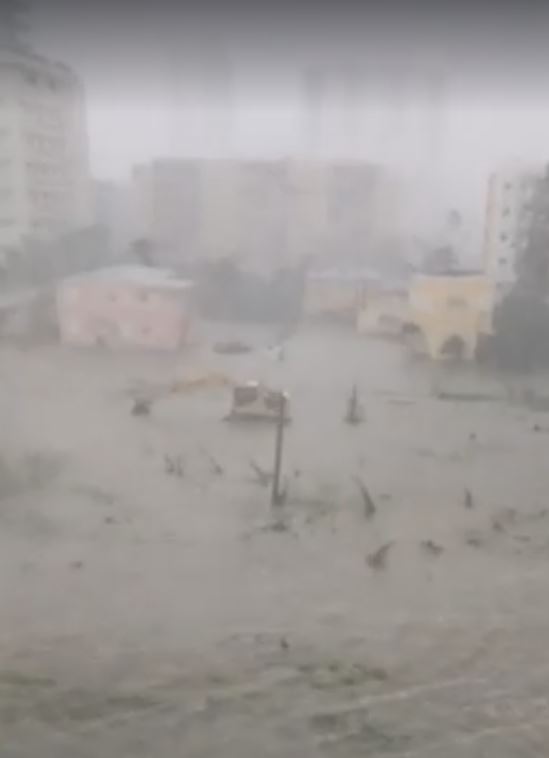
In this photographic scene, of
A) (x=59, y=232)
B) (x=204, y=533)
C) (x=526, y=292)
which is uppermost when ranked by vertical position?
(x=59, y=232)

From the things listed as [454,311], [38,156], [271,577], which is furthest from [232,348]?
[271,577]

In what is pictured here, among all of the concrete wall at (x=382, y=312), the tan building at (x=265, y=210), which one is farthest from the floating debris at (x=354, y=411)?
the concrete wall at (x=382, y=312)

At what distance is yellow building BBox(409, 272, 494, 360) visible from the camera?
20.4 feet

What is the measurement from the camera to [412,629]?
2.75 metres

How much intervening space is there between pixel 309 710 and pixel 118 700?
53 centimetres

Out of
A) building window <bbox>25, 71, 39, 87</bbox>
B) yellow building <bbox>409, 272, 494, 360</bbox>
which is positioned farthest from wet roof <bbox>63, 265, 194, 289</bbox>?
building window <bbox>25, 71, 39, 87</bbox>

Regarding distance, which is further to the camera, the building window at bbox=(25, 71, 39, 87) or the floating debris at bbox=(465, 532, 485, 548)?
the floating debris at bbox=(465, 532, 485, 548)

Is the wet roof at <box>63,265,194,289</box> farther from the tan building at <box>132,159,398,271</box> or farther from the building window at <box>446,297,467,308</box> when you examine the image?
the building window at <box>446,297,467,308</box>

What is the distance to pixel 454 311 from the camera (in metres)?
6.22

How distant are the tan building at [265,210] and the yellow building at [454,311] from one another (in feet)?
2.10

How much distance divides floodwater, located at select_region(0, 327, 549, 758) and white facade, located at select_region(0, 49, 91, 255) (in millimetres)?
1260

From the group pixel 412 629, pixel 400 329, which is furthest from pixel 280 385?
pixel 412 629

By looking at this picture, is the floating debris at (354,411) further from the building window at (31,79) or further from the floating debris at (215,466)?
the building window at (31,79)

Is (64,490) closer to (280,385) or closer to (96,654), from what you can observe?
(96,654)
